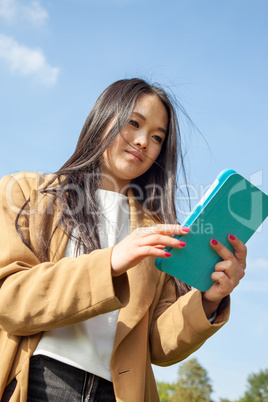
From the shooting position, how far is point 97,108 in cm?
346

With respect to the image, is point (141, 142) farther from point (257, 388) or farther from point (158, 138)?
point (257, 388)

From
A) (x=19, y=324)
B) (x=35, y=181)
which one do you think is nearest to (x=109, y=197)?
(x=35, y=181)

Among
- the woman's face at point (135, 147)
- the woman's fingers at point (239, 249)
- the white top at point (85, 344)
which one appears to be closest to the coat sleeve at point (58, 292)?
the white top at point (85, 344)

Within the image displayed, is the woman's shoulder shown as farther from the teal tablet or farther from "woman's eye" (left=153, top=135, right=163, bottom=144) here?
the teal tablet

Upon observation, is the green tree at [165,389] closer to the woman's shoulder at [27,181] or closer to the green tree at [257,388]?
the green tree at [257,388]

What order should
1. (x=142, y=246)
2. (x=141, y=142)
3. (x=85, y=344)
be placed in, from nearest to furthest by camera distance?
1. (x=142, y=246)
2. (x=85, y=344)
3. (x=141, y=142)

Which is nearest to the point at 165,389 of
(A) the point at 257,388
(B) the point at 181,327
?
(A) the point at 257,388

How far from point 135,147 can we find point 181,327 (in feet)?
4.03

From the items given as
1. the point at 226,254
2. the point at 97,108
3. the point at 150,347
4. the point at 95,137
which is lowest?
the point at 150,347

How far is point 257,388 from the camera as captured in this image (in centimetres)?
3647

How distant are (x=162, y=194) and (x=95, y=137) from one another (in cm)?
68

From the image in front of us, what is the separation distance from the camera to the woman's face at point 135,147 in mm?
3189

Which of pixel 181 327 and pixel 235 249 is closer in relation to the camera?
pixel 235 249

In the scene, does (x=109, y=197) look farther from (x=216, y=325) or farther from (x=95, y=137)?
(x=216, y=325)
